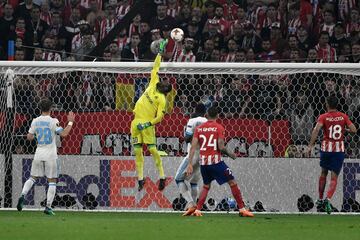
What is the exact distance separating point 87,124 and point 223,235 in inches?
262

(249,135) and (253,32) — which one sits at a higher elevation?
(253,32)

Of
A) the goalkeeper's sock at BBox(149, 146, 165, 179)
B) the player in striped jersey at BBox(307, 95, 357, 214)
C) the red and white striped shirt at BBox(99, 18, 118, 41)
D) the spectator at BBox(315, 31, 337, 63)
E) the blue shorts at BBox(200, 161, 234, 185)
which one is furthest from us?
the red and white striped shirt at BBox(99, 18, 118, 41)

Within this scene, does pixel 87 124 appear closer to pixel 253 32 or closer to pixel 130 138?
pixel 130 138

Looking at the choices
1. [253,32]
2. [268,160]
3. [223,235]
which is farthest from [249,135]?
[223,235]

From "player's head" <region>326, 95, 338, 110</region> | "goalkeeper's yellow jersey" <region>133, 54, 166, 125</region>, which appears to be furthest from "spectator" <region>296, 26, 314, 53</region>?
"goalkeeper's yellow jersey" <region>133, 54, 166, 125</region>

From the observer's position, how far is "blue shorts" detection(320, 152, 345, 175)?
57.3ft

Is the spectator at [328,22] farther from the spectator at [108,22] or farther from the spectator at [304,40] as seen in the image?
the spectator at [108,22]

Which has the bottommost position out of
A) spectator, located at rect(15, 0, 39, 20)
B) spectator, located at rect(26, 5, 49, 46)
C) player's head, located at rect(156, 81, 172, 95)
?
player's head, located at rect(156, 81, 172, 95)

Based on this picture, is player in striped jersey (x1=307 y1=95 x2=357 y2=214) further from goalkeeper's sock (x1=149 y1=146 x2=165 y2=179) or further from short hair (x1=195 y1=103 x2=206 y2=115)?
goalkeeper's sock (x1=149 y1=146 x2=165 y2=179)

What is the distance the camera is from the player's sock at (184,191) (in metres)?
17.3

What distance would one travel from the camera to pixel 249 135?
60.9ft

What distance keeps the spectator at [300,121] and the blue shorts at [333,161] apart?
1032 millimetres

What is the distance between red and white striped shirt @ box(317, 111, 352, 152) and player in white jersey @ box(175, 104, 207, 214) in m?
1.93

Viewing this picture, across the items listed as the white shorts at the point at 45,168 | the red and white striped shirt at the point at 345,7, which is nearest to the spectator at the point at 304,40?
the red and white striped shirt at the point at 345,7
